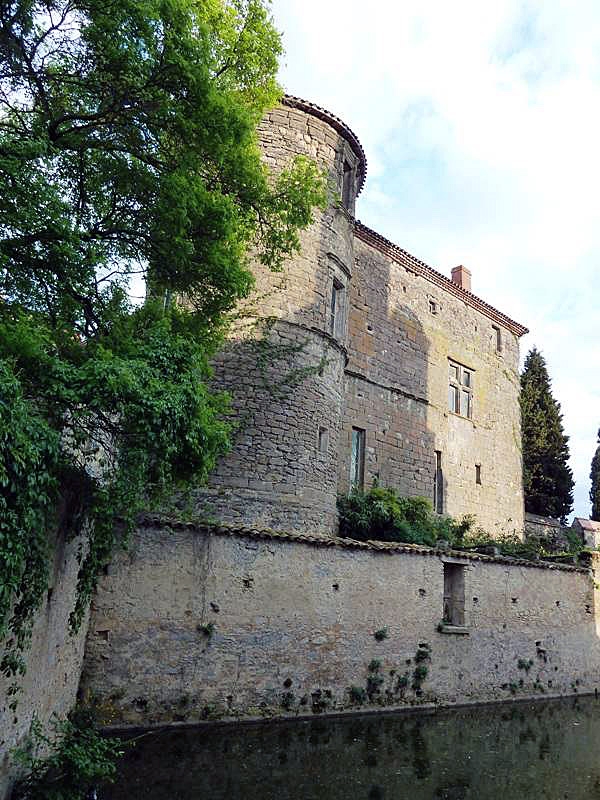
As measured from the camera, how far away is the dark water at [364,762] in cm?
766

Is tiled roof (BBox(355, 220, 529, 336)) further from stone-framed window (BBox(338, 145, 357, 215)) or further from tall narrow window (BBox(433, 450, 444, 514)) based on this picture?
tall narrow window (BBox(433, 450, 444, 514))

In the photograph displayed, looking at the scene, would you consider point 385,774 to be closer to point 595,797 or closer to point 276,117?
point 595,797

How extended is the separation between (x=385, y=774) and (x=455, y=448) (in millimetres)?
13669

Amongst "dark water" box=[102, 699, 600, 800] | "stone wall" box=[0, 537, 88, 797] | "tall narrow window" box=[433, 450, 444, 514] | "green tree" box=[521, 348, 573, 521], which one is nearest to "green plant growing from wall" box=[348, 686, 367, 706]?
"dark water" box=[102, 699, 600, 800]

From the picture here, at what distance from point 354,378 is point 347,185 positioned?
205 inches

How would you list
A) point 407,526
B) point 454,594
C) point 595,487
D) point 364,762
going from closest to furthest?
point 364,762 → point 454,594 → point 407,526 → point 595,487

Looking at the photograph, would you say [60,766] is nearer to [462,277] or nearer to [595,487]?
[462,277]

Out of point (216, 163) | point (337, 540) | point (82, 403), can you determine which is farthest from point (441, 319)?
point (82, 403)

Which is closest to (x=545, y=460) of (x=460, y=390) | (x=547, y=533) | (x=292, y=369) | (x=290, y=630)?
(x=547, y=533)

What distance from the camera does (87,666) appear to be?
937cm

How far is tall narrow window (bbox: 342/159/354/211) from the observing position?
16.2 metres

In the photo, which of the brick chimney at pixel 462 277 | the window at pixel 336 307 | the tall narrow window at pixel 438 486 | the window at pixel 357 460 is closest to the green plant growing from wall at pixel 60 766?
the window at pixel 336 307

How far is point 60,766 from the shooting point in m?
6.77

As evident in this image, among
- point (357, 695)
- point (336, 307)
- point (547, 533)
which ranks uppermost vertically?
point (336, 307)
